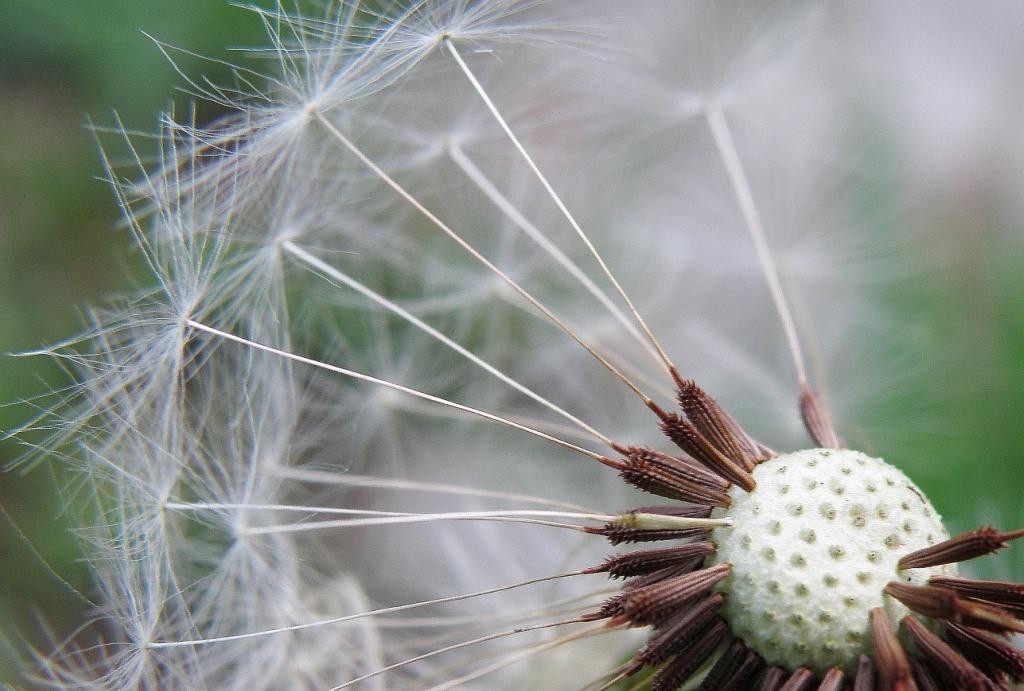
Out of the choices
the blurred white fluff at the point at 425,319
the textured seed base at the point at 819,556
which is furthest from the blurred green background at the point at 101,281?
the textured seed base at the point at 819,556

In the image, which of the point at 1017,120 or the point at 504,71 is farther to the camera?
the point at 1017,120

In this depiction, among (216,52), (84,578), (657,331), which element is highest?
(216,52)

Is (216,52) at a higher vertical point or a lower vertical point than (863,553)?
higher

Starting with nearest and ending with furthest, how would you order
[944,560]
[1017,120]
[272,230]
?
[944,560] → [272,230] → [1017,120]

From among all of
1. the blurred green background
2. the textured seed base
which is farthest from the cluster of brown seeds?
the blurred green background

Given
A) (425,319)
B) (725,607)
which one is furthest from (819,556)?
(425,319)

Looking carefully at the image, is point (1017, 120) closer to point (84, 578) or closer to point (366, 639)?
point (366, 639)

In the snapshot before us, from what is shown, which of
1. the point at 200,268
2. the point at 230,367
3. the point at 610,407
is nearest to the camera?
the point at 200,268

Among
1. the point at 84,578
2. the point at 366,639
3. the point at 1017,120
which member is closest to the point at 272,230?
the point at 366,639

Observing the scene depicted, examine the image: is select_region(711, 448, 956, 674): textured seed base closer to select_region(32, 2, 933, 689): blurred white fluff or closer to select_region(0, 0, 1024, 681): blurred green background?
select_region(32, 2, 933, 689): blurred white fluff

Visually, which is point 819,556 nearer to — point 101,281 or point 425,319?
point 425,319
